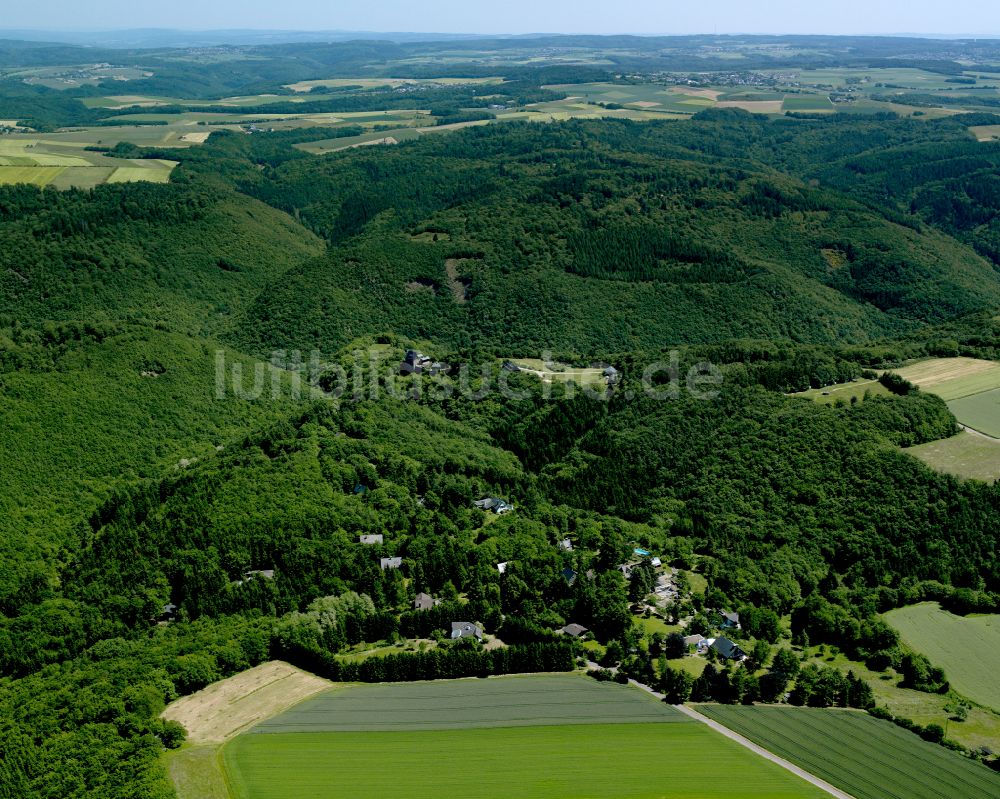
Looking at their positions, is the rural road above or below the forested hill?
below

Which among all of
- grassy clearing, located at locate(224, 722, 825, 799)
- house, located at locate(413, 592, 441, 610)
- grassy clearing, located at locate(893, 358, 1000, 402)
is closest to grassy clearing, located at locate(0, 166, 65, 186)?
house, located at locate(413, 592, 441, 610)

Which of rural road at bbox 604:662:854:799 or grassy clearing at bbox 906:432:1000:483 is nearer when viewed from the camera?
rural road at bbox 604:662:854:799

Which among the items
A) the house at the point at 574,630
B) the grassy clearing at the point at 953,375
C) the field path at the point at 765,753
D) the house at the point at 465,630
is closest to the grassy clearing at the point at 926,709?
the field path at the point at 765,753

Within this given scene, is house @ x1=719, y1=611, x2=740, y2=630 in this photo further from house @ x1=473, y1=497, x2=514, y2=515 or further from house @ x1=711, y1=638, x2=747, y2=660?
house @ x1=473, y1=497, x2=514, y2=515

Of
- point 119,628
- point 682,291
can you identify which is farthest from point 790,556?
point 682,291

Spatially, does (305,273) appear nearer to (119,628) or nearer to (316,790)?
(119,628)

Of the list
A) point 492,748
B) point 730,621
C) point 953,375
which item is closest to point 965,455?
point 953,375

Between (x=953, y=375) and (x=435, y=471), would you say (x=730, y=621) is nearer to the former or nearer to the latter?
(x=435, y=471)

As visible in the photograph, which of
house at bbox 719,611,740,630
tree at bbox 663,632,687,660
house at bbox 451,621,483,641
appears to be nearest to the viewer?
tree at bbox 663,632,687,660
